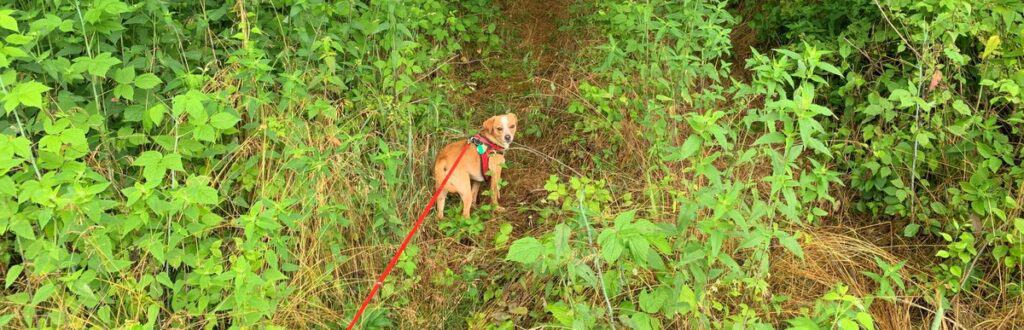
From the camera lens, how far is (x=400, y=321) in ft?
9.23

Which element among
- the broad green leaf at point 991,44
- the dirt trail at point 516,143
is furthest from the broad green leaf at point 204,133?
the broad green leaf at point 991,44

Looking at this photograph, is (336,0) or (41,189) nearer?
(41,189)

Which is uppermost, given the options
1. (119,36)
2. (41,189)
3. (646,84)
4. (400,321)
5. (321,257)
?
(119,36)

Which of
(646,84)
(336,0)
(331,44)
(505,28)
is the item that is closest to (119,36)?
(331,44)

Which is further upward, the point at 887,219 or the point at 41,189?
the point at 41,189

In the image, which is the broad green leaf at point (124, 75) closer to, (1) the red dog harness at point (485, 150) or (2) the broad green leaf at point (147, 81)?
(2) the broad green leaf at point (147, 81)

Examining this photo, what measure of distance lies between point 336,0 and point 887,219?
3374 millimetres

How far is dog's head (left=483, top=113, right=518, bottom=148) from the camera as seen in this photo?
3.83 metres

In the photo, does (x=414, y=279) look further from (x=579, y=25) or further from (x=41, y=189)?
(x=579, y=25)

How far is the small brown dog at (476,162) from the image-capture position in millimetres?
3752

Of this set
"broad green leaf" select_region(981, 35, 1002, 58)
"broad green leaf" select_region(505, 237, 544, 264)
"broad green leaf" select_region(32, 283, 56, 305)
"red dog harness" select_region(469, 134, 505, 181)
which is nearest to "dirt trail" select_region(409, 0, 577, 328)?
"red dog harness" select_region(469, 134, 505, 181)

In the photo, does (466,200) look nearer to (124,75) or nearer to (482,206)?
(482,206)

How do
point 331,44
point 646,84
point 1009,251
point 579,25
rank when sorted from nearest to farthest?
point 1009,251, point 331,44, point 646,84, point 579,25

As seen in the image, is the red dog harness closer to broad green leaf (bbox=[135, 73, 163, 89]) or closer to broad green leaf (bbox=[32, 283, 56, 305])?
broad green leaf (bbox=[135, 73, 163, 89])
